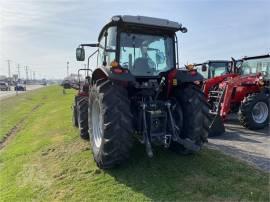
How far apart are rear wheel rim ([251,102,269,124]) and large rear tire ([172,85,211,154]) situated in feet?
14.5

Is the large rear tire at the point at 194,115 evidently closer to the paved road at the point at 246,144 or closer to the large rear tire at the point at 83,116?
the paved road at the point at 246,144

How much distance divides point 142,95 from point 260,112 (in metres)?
5.48

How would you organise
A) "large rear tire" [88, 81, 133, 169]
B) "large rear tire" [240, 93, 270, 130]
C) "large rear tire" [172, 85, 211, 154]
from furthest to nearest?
"large rear tire" [240, 93, 270, 130] → "large rear tire" [172, 85, 211, 154] → "large rear tire" [88, 81, 133, 169]

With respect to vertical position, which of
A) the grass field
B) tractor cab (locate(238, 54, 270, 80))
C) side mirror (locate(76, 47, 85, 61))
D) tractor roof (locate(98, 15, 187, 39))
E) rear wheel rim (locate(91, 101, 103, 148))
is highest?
tractor roof (locate(98, 15, 187, 39))

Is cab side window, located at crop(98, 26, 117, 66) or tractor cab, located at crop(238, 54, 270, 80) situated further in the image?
tractor cab, located at crop(238, 54, 270, 80)

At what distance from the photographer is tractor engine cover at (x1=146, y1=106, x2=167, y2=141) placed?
5480mm

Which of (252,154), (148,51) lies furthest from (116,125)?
(252,154)

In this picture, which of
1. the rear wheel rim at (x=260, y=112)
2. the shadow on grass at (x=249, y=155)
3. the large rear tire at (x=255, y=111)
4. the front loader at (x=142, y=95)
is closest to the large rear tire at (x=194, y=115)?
the front loader at (x=142, y=95)

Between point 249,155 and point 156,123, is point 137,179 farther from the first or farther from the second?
point 249,155

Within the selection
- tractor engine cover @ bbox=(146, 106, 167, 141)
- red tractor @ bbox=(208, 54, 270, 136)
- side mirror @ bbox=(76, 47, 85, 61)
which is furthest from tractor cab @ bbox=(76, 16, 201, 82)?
red tractor @ bbox=(208, 54, 270, 136)

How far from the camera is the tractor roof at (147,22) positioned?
5.65 metres

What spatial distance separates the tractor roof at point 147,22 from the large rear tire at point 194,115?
114 cm

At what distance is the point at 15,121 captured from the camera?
14.8m

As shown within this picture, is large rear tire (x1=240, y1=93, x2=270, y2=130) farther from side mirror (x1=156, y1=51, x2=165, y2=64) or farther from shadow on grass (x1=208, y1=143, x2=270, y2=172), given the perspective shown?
side mirror (x1=156, y1=51, x2=165, y2=64)
